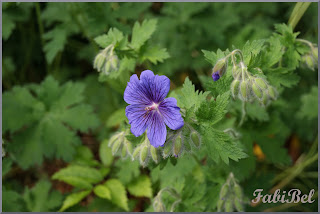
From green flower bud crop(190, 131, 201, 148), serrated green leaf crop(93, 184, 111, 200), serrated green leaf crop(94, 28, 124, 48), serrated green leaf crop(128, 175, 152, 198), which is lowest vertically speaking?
serrated green leaf crop(128, 175, 152, 198)

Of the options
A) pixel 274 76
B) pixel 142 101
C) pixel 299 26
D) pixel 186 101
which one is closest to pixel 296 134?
pixel 299 26

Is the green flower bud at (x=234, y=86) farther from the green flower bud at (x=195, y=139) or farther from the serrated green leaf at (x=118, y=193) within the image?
the serrated green leaf at (x=118, y=193)

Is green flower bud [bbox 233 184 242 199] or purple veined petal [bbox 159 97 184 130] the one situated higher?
purple veined petal [bbox 159 97 184 130]

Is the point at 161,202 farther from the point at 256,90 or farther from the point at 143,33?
the point at 143,33

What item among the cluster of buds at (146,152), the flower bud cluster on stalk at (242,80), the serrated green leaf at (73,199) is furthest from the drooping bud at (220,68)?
the serrated green leaf at (73,199)

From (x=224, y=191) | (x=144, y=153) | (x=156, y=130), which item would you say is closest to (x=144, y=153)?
(x=144, y=153)

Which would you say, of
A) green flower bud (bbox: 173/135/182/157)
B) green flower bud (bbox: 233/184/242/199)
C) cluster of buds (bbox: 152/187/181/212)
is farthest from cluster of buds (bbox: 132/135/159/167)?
green flower bud (bbox: 233/184/242/199)

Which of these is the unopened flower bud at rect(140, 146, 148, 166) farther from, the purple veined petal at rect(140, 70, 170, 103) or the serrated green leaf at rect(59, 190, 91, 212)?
the serrated green leaf at rect(59, 190, 91, 212)
